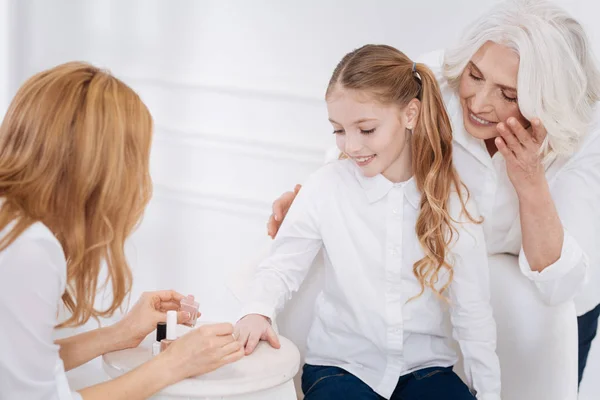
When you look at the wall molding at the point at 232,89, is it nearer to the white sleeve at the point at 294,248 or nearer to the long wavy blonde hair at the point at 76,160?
the white sleeve at the point at 294,248

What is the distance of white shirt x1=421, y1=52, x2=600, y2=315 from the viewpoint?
6.03ft

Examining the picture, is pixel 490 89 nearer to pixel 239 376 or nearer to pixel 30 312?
pixel 239 376

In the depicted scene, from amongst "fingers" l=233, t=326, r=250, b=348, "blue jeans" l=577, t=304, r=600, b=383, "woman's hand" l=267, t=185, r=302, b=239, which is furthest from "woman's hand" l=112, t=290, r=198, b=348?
"blue jeans" l=577, t=304, r=600, b=383

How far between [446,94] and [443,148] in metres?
0.19

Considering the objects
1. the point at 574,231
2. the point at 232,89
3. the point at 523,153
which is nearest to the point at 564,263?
the point at 574,231

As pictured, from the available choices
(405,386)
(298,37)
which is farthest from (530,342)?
(298,37)

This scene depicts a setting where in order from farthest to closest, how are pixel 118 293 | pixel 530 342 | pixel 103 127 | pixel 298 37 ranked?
pixel 298 37
pixel 530 342
pixel 118 293
pixel 103 127

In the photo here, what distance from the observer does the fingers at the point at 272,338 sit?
1.64 meters

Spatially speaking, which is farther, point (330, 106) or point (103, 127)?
point (330, 106)

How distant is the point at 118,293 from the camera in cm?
150

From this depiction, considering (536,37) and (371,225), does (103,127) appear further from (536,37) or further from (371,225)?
(536,37)

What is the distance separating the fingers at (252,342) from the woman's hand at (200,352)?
0.13 metres

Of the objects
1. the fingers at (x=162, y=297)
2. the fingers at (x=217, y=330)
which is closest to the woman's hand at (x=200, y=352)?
the fingers at (x=217, y=330)

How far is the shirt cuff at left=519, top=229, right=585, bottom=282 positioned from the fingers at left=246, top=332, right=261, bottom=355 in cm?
60
